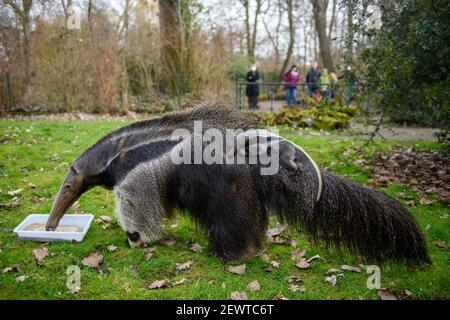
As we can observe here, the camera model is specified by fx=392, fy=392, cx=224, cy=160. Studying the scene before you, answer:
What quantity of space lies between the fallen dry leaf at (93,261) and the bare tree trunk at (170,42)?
11365mm

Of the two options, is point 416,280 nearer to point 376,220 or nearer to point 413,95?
point 376,220

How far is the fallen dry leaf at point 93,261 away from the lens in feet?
12.3

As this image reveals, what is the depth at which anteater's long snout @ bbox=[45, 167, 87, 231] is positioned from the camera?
409 cm

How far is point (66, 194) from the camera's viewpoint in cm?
411

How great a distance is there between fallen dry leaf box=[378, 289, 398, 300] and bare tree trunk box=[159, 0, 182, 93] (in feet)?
40.8

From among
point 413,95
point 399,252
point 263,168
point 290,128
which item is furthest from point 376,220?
point 290,128

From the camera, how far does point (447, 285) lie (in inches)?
132

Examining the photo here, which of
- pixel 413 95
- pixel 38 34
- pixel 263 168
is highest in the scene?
pixel 38 34

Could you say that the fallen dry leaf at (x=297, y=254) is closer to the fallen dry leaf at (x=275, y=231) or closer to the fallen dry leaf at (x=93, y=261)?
the fallen dry leaf at (x=275, y=231)

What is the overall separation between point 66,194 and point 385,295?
3.20 meters

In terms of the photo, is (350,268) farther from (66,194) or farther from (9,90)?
(9,90)

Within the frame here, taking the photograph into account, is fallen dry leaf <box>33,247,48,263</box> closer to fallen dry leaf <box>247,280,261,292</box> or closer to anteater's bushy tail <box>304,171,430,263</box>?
fallen dry leaf <box>247,280,261,292</box>

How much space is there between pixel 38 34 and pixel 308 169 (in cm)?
1391

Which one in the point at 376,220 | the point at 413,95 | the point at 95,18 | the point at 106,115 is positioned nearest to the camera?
the point at 376,220
